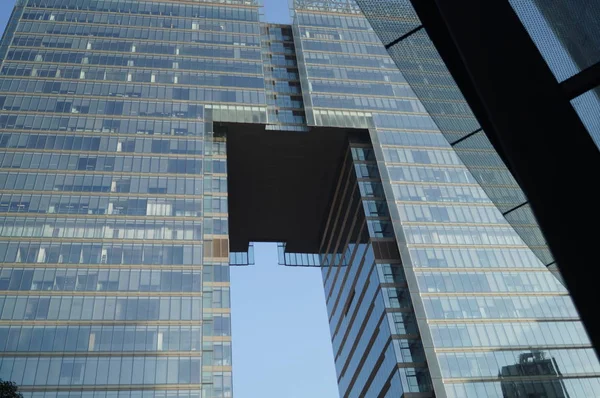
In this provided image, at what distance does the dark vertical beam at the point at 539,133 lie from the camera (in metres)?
3.43

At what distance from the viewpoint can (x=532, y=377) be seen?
6106cm

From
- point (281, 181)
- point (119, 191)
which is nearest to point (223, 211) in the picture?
point (119, 191)

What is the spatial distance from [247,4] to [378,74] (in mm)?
24949

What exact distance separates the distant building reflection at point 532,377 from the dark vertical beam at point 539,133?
62386 millimetres

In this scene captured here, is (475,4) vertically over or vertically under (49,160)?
under

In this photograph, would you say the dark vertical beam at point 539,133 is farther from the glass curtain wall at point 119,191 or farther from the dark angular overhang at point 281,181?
the dark angular overhang at point 281,181

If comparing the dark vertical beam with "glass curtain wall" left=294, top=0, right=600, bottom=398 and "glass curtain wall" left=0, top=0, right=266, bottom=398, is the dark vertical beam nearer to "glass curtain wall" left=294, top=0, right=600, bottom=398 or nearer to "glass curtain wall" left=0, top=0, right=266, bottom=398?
"glass curtain wall" left=294, top=0, right=600, bottom=398

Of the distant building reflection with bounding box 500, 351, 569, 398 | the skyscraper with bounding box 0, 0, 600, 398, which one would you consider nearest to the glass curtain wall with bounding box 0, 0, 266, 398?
the skyscraper with bounding box 0, 0, 600, 398

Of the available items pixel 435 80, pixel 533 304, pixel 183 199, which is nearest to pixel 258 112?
pixel 183 199

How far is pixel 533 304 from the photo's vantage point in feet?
224

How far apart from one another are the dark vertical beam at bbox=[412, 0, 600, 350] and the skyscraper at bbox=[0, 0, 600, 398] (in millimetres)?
55782

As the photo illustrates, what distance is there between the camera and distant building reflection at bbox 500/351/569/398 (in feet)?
197

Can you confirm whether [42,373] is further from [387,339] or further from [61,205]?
[387,339]

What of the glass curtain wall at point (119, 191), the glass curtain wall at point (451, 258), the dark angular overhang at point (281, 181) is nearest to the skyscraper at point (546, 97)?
the glass curtain wall at point (451, 258)
